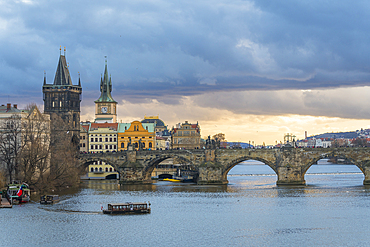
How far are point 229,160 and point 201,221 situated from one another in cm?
4554

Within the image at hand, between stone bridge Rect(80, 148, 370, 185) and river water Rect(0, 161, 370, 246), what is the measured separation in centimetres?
1101

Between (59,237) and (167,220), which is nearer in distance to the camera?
(59,237)

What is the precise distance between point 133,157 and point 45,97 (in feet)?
146

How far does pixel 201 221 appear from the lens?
68438 millimetres

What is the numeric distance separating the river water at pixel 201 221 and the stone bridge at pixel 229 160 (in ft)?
36.1

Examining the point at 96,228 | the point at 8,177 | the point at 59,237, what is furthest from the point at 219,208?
the point at 8,177

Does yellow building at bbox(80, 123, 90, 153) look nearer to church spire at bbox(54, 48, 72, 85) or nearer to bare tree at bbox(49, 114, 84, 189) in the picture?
church spire at bbox(54, 48, 72, 85)

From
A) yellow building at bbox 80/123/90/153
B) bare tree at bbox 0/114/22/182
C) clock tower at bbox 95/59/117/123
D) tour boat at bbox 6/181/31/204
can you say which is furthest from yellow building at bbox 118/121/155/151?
tour boat at bbox 6/181/31/204

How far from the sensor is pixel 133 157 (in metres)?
120

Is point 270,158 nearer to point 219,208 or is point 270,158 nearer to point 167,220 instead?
point 219,208

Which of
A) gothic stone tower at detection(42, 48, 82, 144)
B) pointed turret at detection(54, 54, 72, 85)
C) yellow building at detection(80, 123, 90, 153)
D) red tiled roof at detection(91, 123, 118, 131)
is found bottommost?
yellow building at detection(80, 123, 90, 153)

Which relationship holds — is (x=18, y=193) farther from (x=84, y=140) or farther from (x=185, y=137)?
(x=185, y=137)

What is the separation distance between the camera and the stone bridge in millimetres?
107438

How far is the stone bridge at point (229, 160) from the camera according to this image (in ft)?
352
